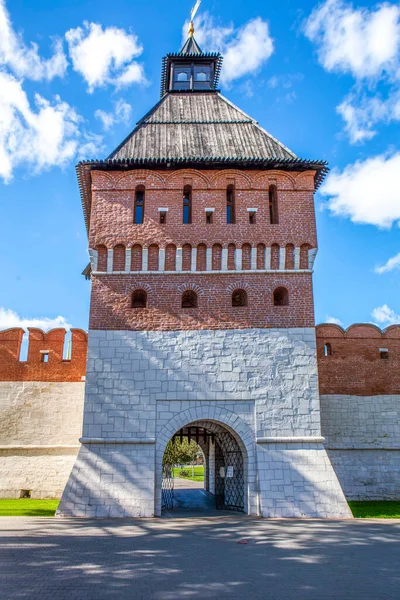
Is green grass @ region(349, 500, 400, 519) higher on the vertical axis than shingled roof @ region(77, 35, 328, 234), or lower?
lower

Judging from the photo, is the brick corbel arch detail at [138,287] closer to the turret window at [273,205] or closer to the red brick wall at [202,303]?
the red brick wall at [202,303]

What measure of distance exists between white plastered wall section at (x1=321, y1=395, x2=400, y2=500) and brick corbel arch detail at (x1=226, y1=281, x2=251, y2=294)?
15.5 ft

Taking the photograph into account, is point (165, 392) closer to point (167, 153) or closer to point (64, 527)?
point (64, 527)

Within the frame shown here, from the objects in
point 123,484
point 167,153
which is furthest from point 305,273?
point 123,484

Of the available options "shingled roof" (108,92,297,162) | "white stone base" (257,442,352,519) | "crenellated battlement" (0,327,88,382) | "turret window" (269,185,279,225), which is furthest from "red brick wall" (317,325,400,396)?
"crenellated battlement" (0,327,88,382)

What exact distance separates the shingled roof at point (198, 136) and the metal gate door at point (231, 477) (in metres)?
8.03

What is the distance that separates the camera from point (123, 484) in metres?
11.8

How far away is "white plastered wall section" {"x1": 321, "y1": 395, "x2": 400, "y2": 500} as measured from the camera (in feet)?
48.7

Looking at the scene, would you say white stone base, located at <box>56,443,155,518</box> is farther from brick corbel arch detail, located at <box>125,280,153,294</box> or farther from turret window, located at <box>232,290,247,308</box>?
turret window, located at <box>232,290,247,308</box>

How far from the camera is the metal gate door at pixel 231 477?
13.0m

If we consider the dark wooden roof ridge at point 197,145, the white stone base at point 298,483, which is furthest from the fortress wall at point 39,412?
the white stone base at point 298,483

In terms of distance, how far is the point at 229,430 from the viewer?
1262 cm

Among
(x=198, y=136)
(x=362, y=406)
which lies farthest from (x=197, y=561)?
(x=198, y=136)

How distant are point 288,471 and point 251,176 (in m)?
8.16
